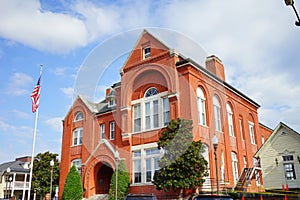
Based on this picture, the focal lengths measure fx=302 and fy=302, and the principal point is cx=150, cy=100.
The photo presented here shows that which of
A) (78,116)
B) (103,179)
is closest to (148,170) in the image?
(103,179)

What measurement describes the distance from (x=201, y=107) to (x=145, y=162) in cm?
603

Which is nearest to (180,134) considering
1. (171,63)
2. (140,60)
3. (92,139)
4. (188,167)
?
(188,167)

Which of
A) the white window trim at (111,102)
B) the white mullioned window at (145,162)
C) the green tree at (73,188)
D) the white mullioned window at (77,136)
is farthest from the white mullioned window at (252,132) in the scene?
the green tree at (73,188)

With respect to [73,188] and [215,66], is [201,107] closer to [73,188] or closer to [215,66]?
[215,66]

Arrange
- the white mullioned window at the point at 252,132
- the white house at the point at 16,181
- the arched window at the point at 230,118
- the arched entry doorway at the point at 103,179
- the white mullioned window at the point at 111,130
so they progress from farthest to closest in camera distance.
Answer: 1. the white house at the point at 16,181
2. the white mullioned window at the point at 252,132
3. the white mullioned window at the point at 111,130
4. the arched entry doorway at the point at 103,179
5. the arched window at the point at 230,118

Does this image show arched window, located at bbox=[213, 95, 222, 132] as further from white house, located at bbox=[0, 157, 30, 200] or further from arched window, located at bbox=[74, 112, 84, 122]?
white house, located at bbox=[0, 157, 30, 200]

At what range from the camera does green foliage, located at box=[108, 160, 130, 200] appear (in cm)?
2220

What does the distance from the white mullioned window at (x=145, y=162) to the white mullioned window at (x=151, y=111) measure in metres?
1.55

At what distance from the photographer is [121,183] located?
73.8ft

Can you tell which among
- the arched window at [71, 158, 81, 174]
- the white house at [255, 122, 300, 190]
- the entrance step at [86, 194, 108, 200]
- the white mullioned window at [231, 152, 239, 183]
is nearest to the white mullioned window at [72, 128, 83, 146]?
the arched window at [71, 158, 81, 174]

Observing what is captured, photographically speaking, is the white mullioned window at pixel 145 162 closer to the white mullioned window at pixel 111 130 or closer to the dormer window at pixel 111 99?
the white mullioned window at pixel 111 130

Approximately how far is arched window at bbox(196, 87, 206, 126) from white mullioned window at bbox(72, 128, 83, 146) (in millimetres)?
13297

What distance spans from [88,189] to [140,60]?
39.6ft

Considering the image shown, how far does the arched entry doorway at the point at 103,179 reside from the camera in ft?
88.9
